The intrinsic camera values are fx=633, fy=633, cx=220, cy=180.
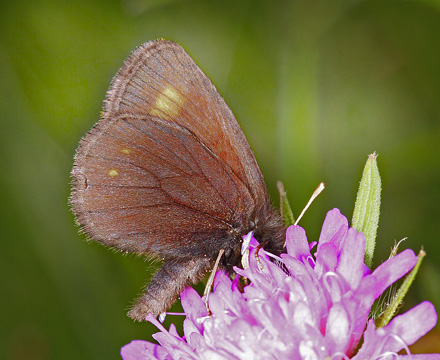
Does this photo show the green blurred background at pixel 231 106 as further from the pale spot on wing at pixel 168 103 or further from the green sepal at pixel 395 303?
the green sepal at pixel 395 303

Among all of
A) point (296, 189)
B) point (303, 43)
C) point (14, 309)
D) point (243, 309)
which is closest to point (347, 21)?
point (303, 43)

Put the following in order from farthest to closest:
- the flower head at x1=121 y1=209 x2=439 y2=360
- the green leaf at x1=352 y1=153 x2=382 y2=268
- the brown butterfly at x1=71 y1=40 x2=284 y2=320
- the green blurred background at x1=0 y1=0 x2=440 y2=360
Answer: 1. the green blurred background at x1=0 y1=0 x2=440 y2=360
2. the brown butterfly at x1=71 y1=40 x2=284 y2=320
3. the green leaf at x1=352 y1=153 x2=382 y2=268
4. the flower head at x1=121 y1=209 x2=439 y2=360

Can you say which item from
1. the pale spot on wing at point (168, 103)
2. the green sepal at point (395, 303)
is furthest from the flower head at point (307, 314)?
the pale spot on wing at point (168, 103)

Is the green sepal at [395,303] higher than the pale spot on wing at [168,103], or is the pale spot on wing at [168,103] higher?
the pale spot on wing at [168,103]

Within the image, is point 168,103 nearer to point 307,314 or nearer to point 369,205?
point 369,205

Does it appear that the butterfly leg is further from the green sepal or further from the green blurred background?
the green blurred background

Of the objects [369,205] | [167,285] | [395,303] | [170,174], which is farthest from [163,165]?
[395,303]

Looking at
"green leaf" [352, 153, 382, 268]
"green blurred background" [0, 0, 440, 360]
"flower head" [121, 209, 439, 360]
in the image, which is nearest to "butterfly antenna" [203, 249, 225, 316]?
"flower head" [121, 209, 439, 360]
